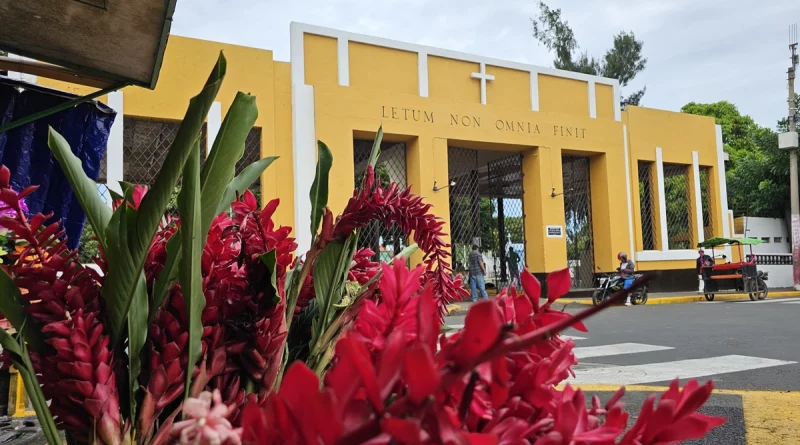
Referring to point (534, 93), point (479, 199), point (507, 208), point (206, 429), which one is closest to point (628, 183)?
point (534, 93)

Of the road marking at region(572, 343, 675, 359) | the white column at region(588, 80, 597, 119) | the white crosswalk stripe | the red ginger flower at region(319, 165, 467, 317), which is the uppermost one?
the white column at region(588, 80, 597, 119)

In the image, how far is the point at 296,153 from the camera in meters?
9.81

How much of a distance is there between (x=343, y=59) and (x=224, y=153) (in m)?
10.2

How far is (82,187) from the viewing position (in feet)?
2.26

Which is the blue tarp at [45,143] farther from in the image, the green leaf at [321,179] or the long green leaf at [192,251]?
the long green leaf at [192,251]

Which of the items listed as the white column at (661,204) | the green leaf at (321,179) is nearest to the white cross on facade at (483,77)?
the white column at (661,204)

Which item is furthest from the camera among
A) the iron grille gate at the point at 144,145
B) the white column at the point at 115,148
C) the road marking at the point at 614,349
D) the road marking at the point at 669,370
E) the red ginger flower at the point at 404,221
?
the iron grille gate at the point at 144,145

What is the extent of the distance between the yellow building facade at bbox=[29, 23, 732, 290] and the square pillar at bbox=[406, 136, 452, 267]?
0.8 inches

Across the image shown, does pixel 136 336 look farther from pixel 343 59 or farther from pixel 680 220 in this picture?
pixel 680 220

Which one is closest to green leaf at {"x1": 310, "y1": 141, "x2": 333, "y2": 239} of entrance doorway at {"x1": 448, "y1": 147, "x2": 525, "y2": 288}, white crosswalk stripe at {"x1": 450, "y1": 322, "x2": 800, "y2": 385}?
white crosswalk stripe at {"x1": 450, "y1": 322, "x2": 800, "y2": 385}

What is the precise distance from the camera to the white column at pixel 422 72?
11.2 metres

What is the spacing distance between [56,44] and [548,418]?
1769mm

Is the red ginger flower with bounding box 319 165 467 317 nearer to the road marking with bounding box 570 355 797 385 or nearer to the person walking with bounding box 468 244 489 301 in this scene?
the road marking with bounding box 570 355 797 385

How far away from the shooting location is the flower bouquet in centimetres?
32
